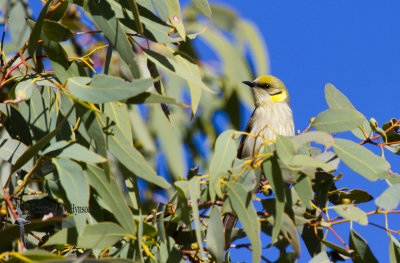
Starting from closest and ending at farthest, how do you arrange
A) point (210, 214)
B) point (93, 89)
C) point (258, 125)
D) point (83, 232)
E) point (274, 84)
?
point (83, 232), point (93, 89), point (210, 214), point (258, 125), point (274, 84)

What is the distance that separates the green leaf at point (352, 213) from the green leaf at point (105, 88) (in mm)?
707

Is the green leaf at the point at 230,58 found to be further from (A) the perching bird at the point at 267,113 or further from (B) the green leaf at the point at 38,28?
(B) the green leaf at the point at 38,28

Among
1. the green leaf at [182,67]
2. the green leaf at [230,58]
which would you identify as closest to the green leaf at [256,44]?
the green leaf at [230,58]

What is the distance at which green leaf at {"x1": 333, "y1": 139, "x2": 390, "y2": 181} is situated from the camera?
187cm

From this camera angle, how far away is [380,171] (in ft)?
6.12

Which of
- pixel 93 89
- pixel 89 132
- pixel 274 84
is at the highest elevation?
pixel 274 84


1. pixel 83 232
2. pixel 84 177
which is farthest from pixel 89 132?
pixel 83 232

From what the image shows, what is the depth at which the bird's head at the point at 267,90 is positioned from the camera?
4.24m

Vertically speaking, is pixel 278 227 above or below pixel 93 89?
below

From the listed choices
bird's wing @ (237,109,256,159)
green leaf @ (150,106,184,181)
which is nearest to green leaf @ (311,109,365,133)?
green leaf @ (150,106,184,181)

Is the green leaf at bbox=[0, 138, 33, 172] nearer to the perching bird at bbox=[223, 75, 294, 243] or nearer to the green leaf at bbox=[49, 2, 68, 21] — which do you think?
the green leaf at bbox=[49, 2, 68, 21]

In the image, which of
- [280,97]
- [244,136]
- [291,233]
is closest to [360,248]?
[291,233]

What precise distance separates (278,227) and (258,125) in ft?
7.72

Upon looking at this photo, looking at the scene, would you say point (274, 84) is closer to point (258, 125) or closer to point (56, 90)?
point (258, 125)
